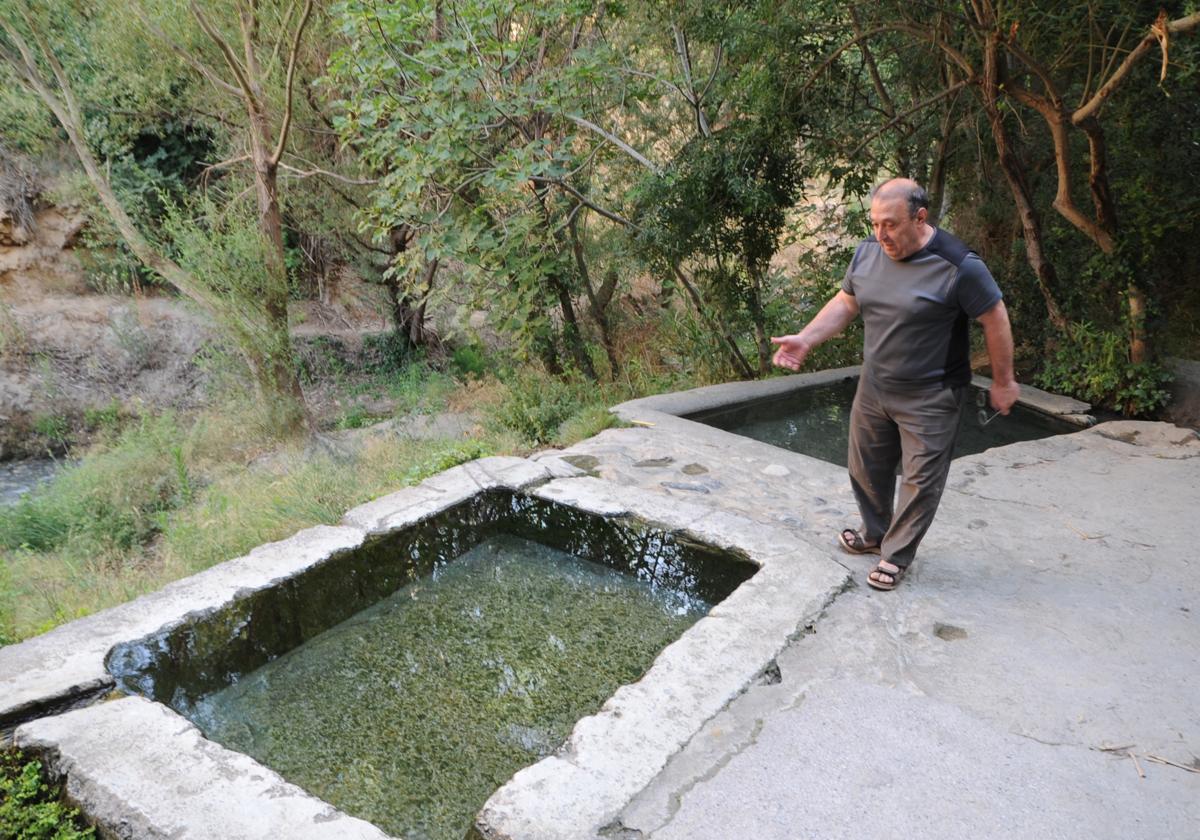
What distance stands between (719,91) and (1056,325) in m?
3.92

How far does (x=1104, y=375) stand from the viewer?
7117mm

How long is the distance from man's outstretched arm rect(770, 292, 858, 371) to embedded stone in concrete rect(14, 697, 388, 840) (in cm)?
239

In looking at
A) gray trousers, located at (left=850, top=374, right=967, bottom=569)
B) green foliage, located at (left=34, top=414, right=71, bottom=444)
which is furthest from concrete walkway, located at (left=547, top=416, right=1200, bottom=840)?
green foliage, located at (left=34, top=414, right=71, bottom=444)

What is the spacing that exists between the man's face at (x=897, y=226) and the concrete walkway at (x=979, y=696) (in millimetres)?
1456

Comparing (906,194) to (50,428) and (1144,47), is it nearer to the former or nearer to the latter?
(1144,47)

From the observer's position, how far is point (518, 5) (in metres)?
6.55

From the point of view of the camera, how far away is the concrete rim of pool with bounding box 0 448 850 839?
7.41 feet

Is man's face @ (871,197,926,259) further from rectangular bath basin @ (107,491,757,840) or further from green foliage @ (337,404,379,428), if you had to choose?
green foliage @ (337,404,379,428)

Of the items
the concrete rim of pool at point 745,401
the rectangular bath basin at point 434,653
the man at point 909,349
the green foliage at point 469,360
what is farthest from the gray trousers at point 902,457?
the green foliage at point 469,360

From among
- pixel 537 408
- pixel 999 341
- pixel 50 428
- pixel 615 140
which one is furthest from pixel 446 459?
pixel 50 428

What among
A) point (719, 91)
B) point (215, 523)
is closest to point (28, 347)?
point (215, 523)

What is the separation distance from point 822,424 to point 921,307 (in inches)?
136

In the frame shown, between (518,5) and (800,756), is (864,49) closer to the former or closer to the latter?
(518,5)

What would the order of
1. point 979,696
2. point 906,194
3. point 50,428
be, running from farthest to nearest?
point 50,428, point 906,194, point 979,696
